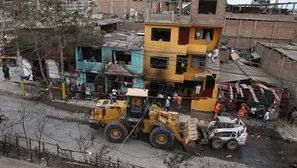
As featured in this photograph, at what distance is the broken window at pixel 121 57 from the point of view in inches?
866

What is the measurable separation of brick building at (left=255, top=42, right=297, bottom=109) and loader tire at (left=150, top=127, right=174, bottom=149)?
12444mm

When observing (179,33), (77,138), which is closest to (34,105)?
(77,138)

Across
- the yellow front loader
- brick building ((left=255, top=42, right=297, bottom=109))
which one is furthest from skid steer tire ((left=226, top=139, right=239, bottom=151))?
brick building ((left=255, top=42, right=297, bottom=109))

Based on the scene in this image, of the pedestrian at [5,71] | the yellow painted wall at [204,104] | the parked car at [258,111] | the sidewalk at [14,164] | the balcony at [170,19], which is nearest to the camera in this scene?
the sidewalk at [14,164]

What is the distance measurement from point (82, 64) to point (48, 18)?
516 cm

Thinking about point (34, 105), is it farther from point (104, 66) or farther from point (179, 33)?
point (179, 33)

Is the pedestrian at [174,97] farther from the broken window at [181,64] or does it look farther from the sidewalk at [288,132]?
the sidewalk at [288,132]

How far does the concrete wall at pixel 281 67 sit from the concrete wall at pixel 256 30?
7194 millimetres

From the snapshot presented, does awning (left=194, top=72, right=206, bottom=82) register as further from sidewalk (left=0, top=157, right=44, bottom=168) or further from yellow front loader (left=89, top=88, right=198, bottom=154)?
sidewalk (left=0, top=157, right=44, bottom=168)

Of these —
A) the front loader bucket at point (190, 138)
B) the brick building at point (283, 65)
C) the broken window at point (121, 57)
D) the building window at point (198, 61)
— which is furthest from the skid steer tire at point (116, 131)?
the brick building at point (283, 65)

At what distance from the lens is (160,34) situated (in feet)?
70.9

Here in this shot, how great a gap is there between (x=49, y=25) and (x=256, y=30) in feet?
88.0

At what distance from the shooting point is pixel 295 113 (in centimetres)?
1878

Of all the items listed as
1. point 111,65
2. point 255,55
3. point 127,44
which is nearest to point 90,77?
point 111,65
